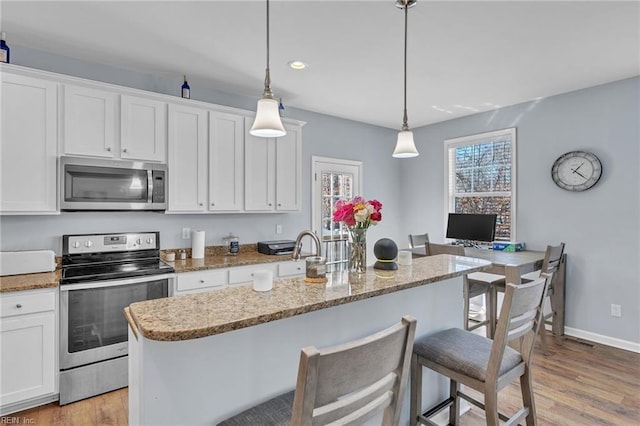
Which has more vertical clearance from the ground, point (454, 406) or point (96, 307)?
point (96, 307)

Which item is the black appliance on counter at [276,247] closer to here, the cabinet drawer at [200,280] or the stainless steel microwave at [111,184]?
the cabinet drawer at [200,280]

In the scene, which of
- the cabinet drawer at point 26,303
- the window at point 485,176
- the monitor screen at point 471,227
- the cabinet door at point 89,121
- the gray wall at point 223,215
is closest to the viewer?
the cabinet drawer at point 26,303

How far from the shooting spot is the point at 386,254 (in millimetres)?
1871

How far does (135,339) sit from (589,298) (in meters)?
4.24

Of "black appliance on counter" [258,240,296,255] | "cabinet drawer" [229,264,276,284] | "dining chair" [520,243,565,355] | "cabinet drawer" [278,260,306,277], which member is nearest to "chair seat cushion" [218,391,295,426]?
"cabinet drawer" [229,264,276,284]

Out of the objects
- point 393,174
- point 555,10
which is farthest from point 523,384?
point 393,174

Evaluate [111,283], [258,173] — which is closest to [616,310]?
[258,173]

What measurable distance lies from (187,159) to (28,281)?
150cm

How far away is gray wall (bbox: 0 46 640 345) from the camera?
296 cm

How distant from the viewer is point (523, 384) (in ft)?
5.71

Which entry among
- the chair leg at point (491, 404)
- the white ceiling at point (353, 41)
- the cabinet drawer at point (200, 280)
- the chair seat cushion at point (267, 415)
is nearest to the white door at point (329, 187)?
the white ceiling at point (353, 41)

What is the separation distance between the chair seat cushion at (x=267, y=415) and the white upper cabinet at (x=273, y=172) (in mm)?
2536

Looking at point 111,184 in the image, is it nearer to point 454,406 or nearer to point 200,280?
point 200,280

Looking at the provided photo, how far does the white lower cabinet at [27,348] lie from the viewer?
2191 millimetres
